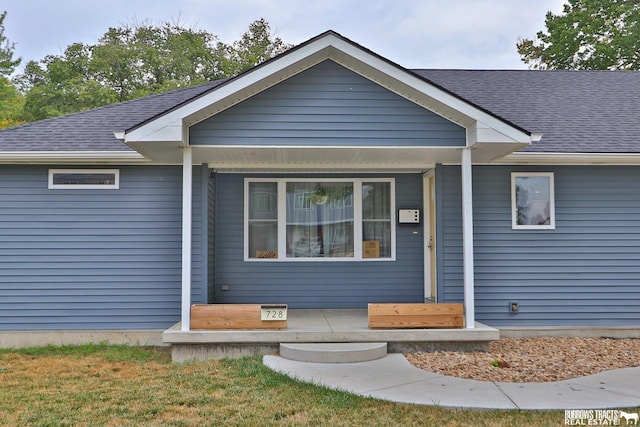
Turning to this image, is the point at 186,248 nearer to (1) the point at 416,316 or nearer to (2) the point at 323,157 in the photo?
(2) the point at 323,157

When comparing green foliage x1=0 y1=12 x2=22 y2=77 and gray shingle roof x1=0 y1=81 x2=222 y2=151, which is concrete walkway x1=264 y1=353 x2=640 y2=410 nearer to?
gray shingle roof x1=0 y1=81 x2=222 y2=151

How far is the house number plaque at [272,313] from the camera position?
6211 mm

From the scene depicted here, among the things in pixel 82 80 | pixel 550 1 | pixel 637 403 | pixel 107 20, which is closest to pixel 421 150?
pixel 637 403

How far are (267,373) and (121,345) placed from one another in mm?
2833

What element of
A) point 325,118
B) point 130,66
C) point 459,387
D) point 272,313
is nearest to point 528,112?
point 325,118

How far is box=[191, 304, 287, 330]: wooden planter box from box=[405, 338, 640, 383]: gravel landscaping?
1824 millimetres

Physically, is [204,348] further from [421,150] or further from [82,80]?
[82,80]

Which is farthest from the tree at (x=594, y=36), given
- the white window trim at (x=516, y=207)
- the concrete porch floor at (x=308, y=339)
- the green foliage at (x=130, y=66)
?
the concrete porch floor at (x=308, y=339)

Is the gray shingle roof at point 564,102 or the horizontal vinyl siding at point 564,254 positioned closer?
the horizontal vinyl siding at point 564,254

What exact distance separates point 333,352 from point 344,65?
3493 millimetres

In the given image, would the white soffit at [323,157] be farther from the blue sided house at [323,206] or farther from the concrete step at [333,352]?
the concrete step at [333,352]

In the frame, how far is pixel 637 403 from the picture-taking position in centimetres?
439

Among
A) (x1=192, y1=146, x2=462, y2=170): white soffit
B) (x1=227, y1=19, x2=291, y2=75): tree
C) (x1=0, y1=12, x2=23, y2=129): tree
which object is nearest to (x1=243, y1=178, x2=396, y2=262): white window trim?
(x1=192, y1=146, x2=462, y2=170): white soffit

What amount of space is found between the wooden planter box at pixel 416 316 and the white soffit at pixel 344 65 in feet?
6.97
